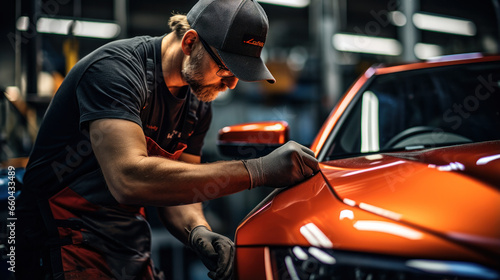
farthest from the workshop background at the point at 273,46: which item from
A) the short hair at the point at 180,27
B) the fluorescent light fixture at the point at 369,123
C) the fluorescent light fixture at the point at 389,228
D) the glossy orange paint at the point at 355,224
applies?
the fluorescent light fixture at the point at 389,228

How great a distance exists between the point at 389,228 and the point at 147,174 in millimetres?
653

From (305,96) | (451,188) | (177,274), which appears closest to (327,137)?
(451,188)

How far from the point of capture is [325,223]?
0.83 meters

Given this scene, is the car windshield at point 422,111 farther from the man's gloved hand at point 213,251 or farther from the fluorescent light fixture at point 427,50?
the fluorescent light fixture at point 427,50

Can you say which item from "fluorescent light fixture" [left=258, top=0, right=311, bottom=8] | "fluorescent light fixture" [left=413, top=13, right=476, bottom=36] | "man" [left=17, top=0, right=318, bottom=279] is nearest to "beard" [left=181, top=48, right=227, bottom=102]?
"man" [left=17, top=0, right=318, bottom=279]

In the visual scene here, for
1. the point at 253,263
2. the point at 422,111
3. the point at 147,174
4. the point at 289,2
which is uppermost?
the point at 289,2

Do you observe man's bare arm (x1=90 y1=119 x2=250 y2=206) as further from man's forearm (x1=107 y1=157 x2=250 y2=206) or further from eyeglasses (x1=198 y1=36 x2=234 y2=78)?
eyeglasses (x1=198 y1=36 x2=234 y2=78)

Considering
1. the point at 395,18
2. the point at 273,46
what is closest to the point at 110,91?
the point at 273,46

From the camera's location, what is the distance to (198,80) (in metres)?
1.47

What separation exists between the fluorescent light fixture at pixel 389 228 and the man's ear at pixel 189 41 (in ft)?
3.06

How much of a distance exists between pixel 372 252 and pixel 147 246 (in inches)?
45.4

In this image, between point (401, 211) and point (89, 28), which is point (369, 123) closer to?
point (401, 211)

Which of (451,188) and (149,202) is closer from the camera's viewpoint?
(451,188)

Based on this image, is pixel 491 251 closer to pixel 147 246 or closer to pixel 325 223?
pixel 325 223
